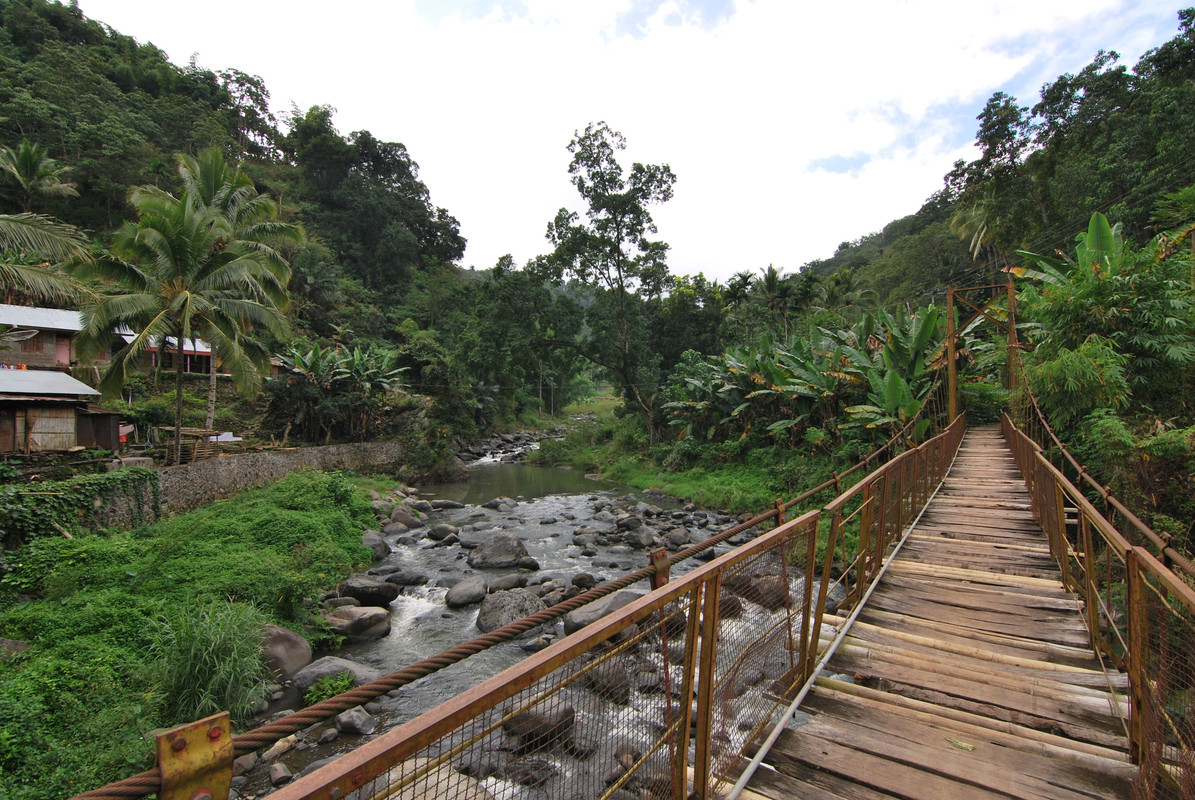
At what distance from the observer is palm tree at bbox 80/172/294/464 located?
12.7 m

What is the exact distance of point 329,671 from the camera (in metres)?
7.24

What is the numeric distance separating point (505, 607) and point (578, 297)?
19.7 metres

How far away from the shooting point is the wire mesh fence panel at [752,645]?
2.79m

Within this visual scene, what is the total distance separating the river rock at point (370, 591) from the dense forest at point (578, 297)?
1.04 meters

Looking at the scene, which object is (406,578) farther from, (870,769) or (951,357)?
(951,357)

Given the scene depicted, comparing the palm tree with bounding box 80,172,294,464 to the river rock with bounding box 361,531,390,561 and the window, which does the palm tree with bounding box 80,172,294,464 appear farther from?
the window

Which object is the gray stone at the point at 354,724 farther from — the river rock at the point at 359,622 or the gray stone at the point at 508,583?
the gray stone at the point at 508,583

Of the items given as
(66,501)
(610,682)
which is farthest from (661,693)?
(66,501)

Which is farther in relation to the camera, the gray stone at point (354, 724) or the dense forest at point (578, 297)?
the dense forest at point (578, 297)

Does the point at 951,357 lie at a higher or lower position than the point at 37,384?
higher

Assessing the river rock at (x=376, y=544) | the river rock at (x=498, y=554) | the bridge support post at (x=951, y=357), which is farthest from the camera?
the bridge support post at (x=951, y=357)

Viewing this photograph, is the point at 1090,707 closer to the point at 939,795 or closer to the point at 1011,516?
the point at 939,795

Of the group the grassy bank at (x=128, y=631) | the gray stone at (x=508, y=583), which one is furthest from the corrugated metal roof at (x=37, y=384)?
the gray stone at (x=508, y=583)

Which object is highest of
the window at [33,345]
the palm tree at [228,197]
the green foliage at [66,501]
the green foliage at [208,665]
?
the palm tree at [228,197]
